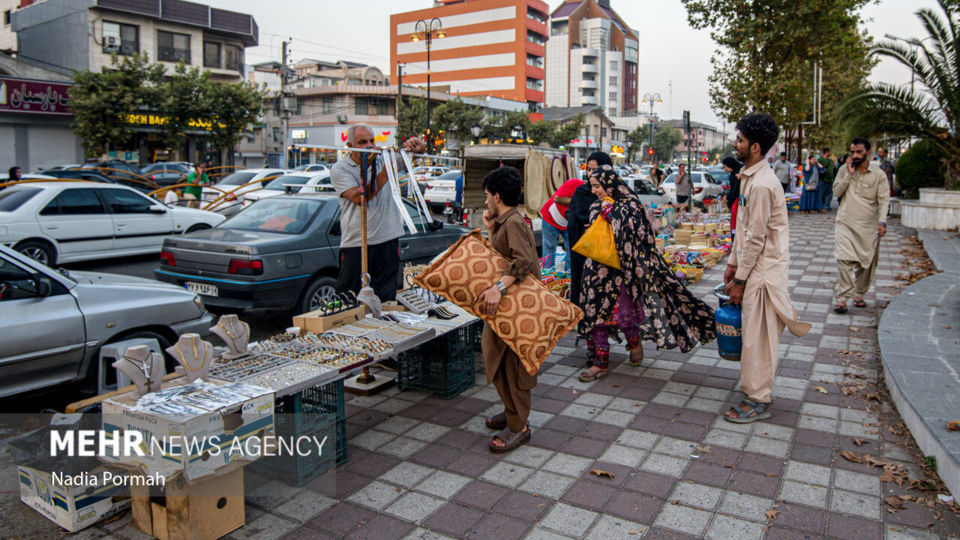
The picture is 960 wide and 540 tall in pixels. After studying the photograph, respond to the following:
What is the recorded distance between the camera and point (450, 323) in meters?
5.06

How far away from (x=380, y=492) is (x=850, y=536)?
95.7 inches

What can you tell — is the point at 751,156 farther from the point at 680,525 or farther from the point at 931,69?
the point at 931,69

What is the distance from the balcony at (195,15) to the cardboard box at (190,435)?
127 ft

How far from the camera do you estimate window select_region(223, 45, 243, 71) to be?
4022 cm

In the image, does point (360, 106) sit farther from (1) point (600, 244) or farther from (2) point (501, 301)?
(2) point (501, 301)

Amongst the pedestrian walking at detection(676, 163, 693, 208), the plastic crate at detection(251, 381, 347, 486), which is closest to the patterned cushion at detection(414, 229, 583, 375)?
the plastic crate at detection(251, 381, 347, 486)

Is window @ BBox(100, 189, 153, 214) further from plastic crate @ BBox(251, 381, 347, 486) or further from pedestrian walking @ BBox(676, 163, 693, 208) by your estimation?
pedestrian walking @ BBox(676, 163, 693, 208)

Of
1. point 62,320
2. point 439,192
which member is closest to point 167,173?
point 439,192

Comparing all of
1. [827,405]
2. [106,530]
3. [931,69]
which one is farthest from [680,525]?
[931,69]

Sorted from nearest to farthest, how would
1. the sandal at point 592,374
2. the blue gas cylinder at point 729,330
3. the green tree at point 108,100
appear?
1. the blue gas cylinder at point 729,330
2. the sandal at point 592,374
3. the green tree at point 108,100

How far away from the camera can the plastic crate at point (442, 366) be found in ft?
16.7

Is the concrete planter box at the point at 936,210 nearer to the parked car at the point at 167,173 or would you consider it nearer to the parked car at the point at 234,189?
the parked car at the point at 234,189

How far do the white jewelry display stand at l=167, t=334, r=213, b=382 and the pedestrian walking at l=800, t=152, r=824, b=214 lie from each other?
20679 millimetres

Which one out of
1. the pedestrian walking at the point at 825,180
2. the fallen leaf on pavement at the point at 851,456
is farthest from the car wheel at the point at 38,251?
the pedestrian walking at the point at 825,180
